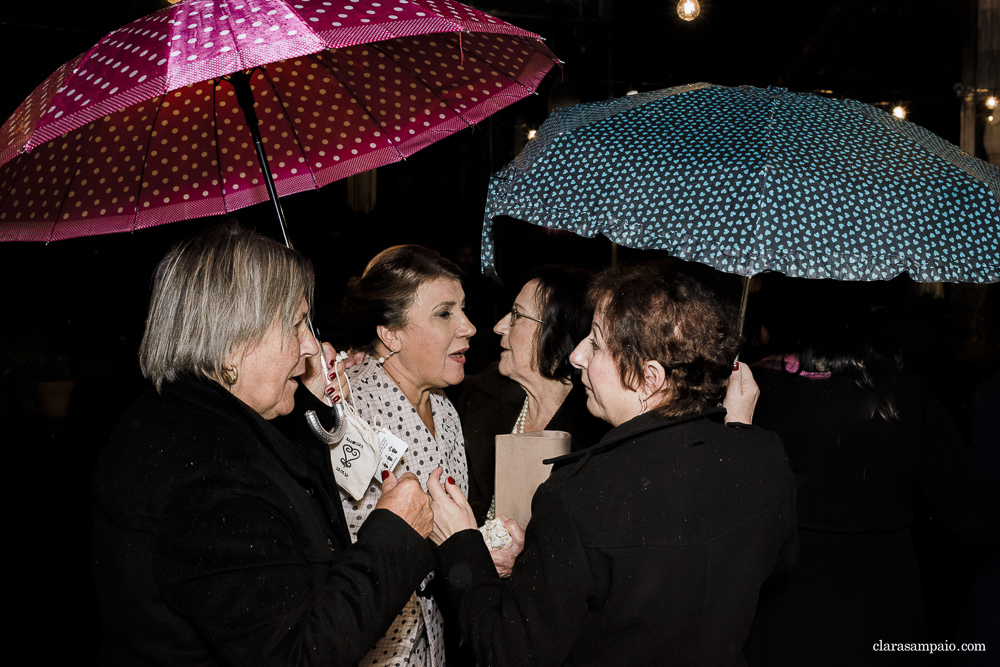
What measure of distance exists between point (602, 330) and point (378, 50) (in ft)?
4.03

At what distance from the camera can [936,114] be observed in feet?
27.6

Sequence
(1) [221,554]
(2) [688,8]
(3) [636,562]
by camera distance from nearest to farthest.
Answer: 1. (1) [221,554]
2. (3) [636,562]
3. (2) [688,8]

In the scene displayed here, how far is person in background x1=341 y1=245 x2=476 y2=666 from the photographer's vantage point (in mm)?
2656

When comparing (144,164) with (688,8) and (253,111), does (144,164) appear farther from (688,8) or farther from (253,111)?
(688,8)

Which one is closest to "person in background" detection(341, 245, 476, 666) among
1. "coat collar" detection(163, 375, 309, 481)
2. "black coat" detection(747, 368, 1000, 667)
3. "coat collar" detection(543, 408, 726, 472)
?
"coat collar" detection(163, 375, 309, 481)

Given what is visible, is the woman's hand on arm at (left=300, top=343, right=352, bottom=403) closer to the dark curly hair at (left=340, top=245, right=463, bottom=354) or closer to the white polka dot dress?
the white polka dot dress

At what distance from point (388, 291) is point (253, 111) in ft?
3.01

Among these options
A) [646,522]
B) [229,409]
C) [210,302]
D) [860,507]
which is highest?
[210,302]

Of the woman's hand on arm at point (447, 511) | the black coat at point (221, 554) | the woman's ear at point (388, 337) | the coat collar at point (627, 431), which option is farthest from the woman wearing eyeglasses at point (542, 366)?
the black coat at point (221, 554)

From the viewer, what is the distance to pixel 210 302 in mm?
1652

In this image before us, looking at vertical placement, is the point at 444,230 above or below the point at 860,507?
below

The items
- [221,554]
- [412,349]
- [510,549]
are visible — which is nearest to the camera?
[221,554]

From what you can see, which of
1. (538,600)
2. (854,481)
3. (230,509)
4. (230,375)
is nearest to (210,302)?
(230,375)

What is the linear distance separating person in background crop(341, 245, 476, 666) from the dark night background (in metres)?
1.42
